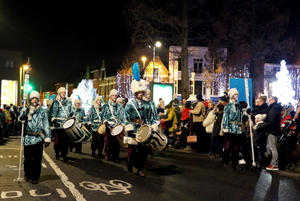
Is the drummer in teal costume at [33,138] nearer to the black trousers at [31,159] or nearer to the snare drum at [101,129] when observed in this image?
the black trousers at [31,159]

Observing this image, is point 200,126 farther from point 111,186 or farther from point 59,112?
point 111,186

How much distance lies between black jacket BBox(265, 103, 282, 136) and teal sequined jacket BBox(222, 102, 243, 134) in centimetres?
72

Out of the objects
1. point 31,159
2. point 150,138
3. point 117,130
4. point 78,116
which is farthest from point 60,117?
point 150,138

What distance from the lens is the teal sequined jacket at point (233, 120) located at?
409 inches

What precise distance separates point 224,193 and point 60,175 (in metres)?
A: 3.95

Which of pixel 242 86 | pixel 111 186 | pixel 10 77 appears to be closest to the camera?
pixel 111 186

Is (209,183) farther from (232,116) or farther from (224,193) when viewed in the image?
(232,116)

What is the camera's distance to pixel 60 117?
39.9ft

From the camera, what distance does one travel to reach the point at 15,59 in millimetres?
55875

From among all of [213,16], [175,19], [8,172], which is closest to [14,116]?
[175,19]

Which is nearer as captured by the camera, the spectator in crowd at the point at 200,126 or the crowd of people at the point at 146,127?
the crowd of people at the point at 146,127

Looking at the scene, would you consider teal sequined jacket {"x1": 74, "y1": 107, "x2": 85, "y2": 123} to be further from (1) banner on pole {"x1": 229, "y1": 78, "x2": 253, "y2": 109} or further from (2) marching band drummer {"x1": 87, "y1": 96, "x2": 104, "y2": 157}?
(1) banner on pole {"x1": 229, "y1": 78, "x2": 253, "y2": 109}

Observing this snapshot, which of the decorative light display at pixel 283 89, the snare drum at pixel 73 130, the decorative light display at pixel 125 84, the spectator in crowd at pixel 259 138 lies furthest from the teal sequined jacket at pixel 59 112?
the decorative light display at pixel 125 84

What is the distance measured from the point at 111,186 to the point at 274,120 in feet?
15.7
